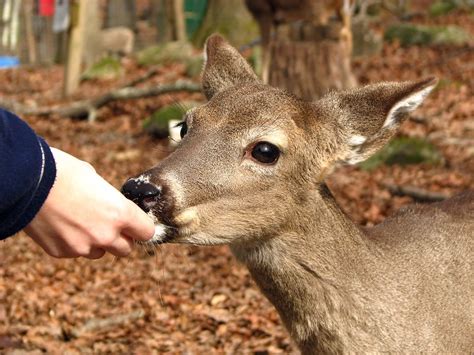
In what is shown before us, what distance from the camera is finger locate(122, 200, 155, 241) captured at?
2.38m

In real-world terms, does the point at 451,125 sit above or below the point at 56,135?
above

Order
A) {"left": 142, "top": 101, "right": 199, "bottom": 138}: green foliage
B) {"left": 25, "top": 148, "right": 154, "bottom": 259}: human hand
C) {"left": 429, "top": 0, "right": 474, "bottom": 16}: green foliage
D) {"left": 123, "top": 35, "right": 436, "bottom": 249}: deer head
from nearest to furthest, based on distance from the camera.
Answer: {"left": 25, "top": 148, "right": 154, "bottom": 259}: human hand < {"left": 123, "top": 35, "right": 436, "bottom": 249}: deer head < {"left": 142, "top": 101, "right": 199, "bottom": 138}: green foliage < {"left": 429, "top": 0, "right": 474, "bottom": 16}: green foliage

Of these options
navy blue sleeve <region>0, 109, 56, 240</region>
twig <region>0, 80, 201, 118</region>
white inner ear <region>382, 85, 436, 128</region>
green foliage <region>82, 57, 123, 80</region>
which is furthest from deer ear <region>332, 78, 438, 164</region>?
green foliage <region>82, 57, 123, 80</region>

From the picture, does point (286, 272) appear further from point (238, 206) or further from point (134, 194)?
point (134, 194)

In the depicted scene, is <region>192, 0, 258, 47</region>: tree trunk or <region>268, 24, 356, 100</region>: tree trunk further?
<region>192, 0, 258, 47</region>: tree trunk

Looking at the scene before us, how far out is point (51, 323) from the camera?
575 centimetres

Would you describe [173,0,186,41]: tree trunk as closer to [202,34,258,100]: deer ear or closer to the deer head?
[202,34,258,100]: deer ear

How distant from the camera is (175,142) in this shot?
4.31 meters

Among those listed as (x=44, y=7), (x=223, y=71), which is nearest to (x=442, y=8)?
(x=44, y=7)

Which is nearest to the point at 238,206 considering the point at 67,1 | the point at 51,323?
the point at 51,323

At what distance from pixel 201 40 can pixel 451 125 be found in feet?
29.6

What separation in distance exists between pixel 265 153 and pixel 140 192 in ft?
2.42

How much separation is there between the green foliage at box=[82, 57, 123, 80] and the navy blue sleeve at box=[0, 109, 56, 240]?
15036 millimetres

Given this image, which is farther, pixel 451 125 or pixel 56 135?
pixel 56 135
